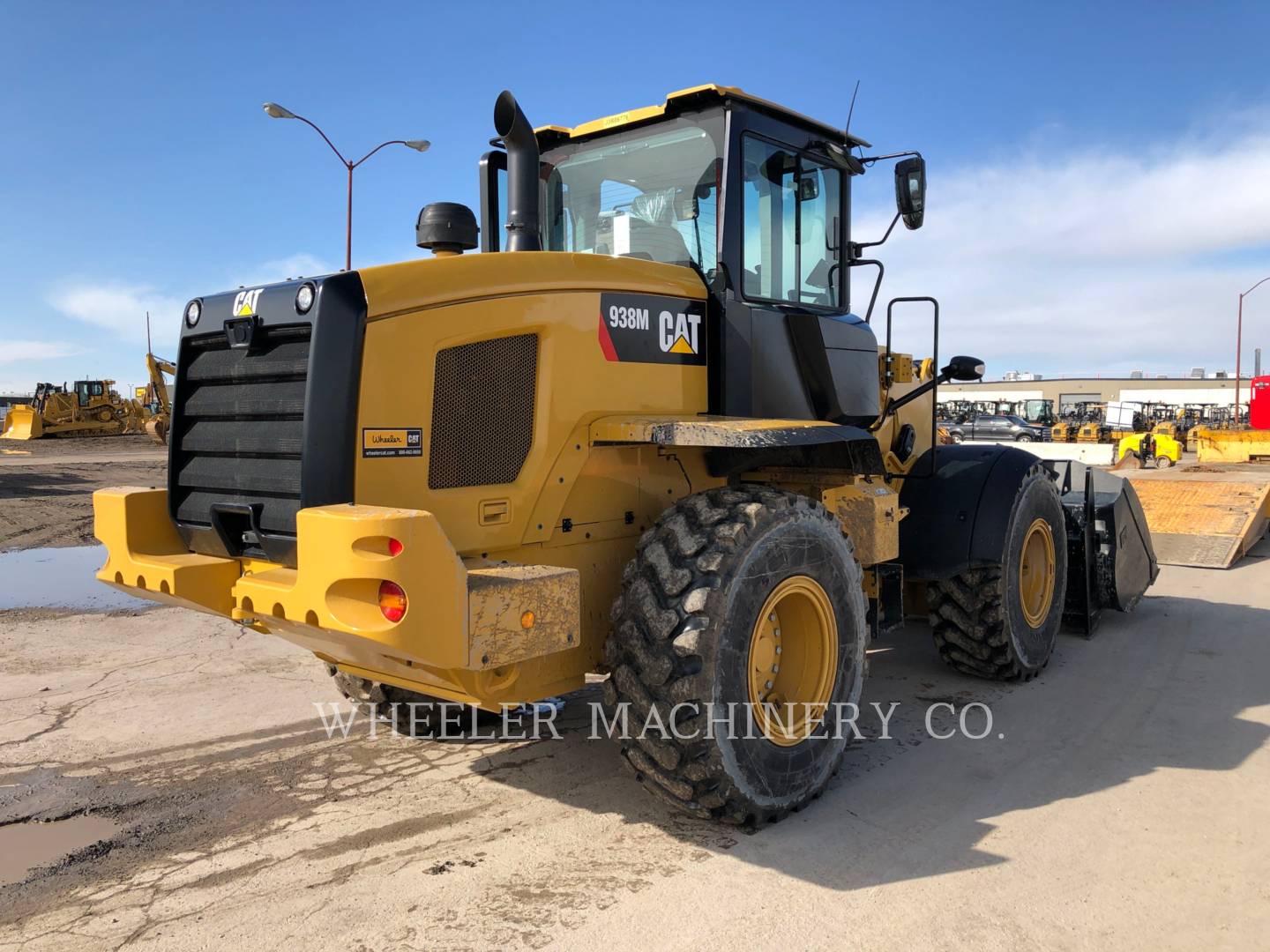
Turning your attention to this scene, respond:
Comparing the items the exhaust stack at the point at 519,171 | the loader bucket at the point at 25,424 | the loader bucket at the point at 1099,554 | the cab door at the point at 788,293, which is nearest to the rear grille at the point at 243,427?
→ the exhaust stack at the point at 519,171

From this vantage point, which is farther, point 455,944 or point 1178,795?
point 1178,795

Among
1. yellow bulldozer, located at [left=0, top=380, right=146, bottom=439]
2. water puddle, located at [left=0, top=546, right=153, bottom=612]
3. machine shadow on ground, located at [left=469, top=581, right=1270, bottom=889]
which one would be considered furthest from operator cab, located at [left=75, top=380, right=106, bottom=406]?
machine shadow on ground, located at [left=469, top=581, right=1270, bottom=889]

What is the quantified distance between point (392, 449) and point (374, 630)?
Answer: 0.72 meters

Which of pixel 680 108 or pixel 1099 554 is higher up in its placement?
pixel 680 108

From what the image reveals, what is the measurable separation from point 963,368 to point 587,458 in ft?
8.50

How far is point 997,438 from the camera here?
42000mm

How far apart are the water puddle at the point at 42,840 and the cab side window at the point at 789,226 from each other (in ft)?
11.9

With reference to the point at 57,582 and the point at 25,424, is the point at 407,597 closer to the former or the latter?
the point at 57,582

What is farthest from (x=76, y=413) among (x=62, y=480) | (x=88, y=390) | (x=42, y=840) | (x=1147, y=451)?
(x=42, y=840)

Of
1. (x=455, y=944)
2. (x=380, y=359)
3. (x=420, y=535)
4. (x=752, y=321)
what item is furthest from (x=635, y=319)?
(x=455, y=944)

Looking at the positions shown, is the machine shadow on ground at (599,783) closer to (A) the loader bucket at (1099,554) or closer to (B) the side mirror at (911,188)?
(A) the loader bucket at (1099,554)

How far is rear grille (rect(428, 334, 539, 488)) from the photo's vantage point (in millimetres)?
3578

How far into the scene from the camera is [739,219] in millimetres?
4551

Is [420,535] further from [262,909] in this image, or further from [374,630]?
[262,909]
